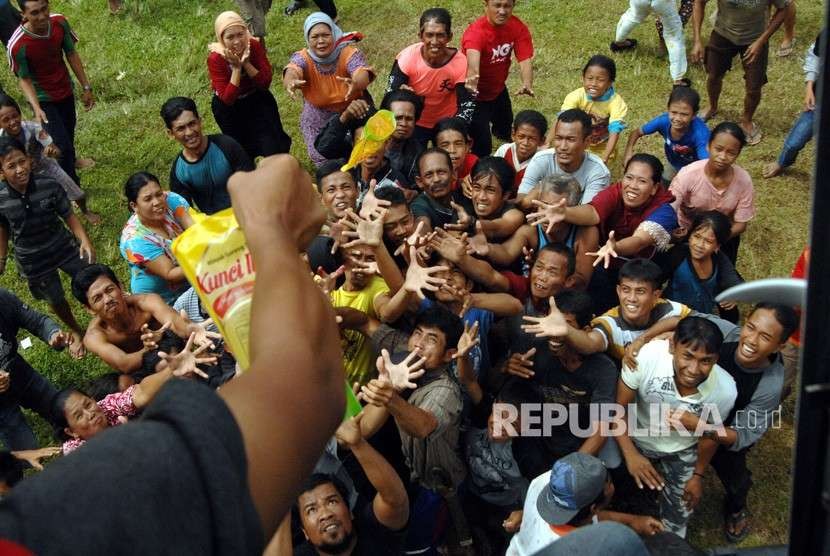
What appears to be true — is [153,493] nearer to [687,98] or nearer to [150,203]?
[150,203]

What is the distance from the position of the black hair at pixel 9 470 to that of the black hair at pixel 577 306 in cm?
301

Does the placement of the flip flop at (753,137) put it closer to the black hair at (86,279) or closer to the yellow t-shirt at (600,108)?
the yellow t-shirt at (600,108)

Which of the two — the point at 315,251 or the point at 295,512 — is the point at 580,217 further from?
the point at 295,512

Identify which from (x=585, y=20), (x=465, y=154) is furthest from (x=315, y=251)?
(x=585, y=20)

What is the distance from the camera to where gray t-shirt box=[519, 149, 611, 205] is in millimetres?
5336

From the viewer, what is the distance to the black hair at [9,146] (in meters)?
5.36

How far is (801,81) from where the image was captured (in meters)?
8.08

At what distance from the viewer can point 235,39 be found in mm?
6082

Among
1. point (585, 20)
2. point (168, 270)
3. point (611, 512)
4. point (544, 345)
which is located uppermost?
point (585, 20)

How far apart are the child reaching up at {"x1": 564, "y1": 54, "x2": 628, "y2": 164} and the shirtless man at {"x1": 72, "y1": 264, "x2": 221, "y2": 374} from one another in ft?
10.6

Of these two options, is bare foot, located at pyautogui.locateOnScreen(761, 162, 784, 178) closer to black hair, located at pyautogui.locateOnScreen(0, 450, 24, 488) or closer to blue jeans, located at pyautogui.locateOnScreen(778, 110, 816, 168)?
blue jeans, located at pyautogui.locateOnScreen(778, 110, 816, 168)

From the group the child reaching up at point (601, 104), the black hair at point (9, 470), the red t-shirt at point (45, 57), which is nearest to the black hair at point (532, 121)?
the child reaching up at point (601, 104)

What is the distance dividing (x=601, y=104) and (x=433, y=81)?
4.51ft

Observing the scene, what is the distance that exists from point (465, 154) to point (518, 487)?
247 centimetres
